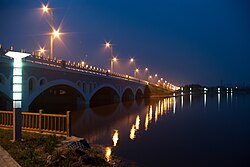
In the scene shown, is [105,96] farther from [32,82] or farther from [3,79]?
[3,79]

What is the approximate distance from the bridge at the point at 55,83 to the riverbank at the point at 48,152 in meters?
12.5

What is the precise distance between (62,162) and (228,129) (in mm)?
20541

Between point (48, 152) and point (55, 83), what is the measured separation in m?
23.9

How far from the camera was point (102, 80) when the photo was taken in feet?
169

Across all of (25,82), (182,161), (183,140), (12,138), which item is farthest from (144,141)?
(25,82)

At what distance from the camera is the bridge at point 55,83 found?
24477 mm

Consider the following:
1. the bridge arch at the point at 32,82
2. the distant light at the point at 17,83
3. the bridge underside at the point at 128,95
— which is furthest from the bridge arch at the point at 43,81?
the bridge underside at the point at 128,95

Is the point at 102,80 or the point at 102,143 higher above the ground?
the point at 102,80

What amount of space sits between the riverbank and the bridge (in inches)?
491

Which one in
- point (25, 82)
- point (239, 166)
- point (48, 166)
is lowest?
point (239, 166)

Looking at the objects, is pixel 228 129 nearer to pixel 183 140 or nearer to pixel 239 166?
pixel 183 140

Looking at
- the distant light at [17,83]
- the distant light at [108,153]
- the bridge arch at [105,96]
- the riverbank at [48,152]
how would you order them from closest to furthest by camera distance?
1. the riverbank at [48,152]
2. the distant light at [17,83]
3. the distant light at [108,153]
4. the bridge arch at [105,96]

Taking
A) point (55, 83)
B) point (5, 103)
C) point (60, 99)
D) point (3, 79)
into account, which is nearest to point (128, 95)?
point (60, 99)

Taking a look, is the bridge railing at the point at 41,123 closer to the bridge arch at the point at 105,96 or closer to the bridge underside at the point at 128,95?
the bridge arch at the point at 105,96
